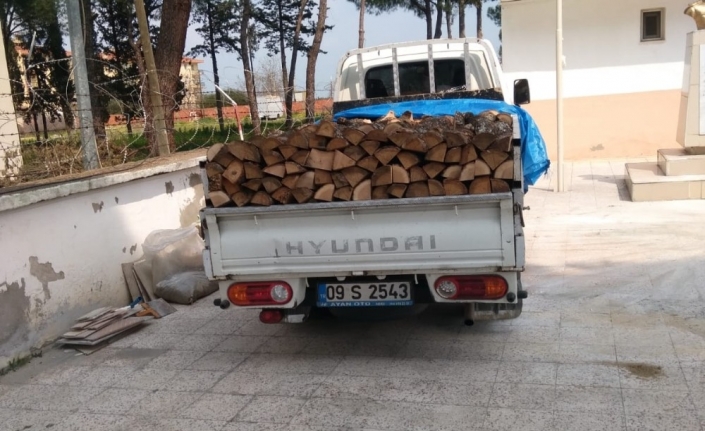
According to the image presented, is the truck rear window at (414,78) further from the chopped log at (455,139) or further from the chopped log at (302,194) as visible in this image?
the chopped log at (302,194)

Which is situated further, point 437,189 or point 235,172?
point 235,172

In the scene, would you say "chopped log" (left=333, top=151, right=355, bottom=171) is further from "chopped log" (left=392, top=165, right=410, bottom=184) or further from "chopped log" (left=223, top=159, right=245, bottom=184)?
"chopped log" (left=223, top=159, right=245, bottom=184)

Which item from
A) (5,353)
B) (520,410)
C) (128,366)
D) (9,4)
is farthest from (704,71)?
(9,4)

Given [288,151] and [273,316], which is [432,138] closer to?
[288,151]

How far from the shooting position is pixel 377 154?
13.2 feet

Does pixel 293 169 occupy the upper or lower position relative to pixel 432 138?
lower

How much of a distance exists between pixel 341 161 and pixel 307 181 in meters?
0.25

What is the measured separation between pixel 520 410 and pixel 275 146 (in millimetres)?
2131

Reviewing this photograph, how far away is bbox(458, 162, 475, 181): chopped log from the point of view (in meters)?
3.90

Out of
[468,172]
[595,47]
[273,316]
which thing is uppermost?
[595,47]

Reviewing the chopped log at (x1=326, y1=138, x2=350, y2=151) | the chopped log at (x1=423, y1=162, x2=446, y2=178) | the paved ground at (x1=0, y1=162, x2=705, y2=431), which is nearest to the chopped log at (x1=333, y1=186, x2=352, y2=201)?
the chopped log at (x1=326, y1=138, x2=350, y2=151)

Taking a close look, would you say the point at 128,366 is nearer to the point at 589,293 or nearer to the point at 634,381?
the point at 634,381

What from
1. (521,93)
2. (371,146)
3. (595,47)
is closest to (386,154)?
(371,146)

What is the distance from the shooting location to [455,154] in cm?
392
